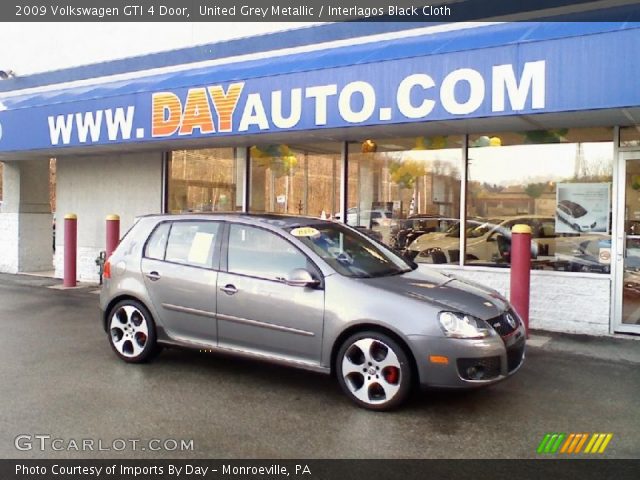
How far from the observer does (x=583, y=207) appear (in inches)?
312

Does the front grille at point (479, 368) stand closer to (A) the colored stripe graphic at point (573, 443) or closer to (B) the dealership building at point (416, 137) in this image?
(A) the colored stripe graphic at point (573, 443)

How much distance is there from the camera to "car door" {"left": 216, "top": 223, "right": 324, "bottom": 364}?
5016 mm

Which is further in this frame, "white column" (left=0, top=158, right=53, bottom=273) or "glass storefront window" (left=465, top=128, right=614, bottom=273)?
"white column" (left=0, top=158, right=53, bottom=273)

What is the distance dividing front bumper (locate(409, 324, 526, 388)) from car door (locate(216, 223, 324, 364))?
2.82 feet

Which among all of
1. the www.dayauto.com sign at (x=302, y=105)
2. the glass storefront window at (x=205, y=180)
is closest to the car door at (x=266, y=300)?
the www.dayauto.com sign at (x=302, y=105)

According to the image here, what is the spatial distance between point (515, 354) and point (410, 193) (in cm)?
484

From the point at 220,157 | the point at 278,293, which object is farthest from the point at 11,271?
the point at 278,293

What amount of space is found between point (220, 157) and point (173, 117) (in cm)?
217

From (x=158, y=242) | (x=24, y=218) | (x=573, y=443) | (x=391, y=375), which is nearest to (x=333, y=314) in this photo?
(x=391, y=375)

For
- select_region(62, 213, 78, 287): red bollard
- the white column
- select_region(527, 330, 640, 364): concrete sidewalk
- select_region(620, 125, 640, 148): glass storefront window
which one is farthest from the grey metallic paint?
the white column

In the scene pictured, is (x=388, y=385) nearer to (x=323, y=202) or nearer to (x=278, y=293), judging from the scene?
(x=278, y=293)

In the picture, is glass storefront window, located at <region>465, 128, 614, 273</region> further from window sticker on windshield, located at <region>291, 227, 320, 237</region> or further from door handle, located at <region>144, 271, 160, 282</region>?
door handle, located at <region>144, 271, 160, 282</region>

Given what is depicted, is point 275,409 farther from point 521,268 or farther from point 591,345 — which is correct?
point 591,345

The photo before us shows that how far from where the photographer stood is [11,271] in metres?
13.5
